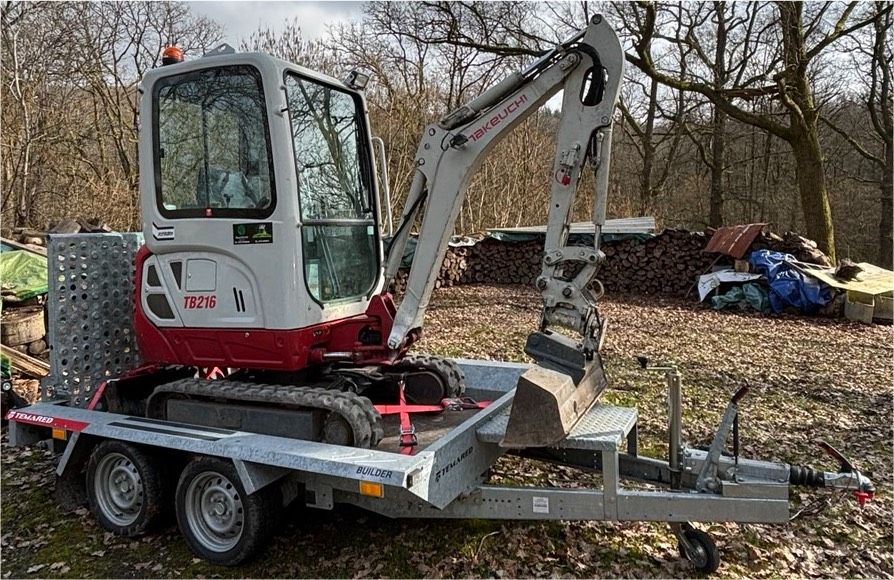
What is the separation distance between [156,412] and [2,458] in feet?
6.61

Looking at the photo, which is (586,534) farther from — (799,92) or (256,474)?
(799,92)

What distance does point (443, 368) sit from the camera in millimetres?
4781

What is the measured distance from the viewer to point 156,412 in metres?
4.44

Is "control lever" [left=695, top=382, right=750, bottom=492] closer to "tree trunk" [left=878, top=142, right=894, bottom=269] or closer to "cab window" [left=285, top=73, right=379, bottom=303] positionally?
"cab window" [left=285, top=73, right=379, bottom=303]

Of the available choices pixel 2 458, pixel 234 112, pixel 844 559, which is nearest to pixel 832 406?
pixel 844 559

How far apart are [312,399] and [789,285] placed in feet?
35.8

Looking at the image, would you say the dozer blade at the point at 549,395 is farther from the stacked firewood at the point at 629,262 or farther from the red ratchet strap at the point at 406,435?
the stacked firewood at the point at 629,262

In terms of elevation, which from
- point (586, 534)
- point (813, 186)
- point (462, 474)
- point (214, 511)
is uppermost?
point (813, 186)

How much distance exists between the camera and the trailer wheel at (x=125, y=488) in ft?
13.0

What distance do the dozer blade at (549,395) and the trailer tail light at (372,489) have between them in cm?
79

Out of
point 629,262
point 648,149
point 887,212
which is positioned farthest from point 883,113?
point 629,262

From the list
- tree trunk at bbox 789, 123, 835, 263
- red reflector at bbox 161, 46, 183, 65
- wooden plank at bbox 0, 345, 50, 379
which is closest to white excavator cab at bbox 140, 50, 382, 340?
red reflector at bbox 161, 46, 183, 65

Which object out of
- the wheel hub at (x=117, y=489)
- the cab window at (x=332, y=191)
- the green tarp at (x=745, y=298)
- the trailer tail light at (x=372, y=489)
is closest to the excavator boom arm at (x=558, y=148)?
the cab window at (x=332, y=191)

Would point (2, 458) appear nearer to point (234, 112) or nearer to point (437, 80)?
point (234, 112)
